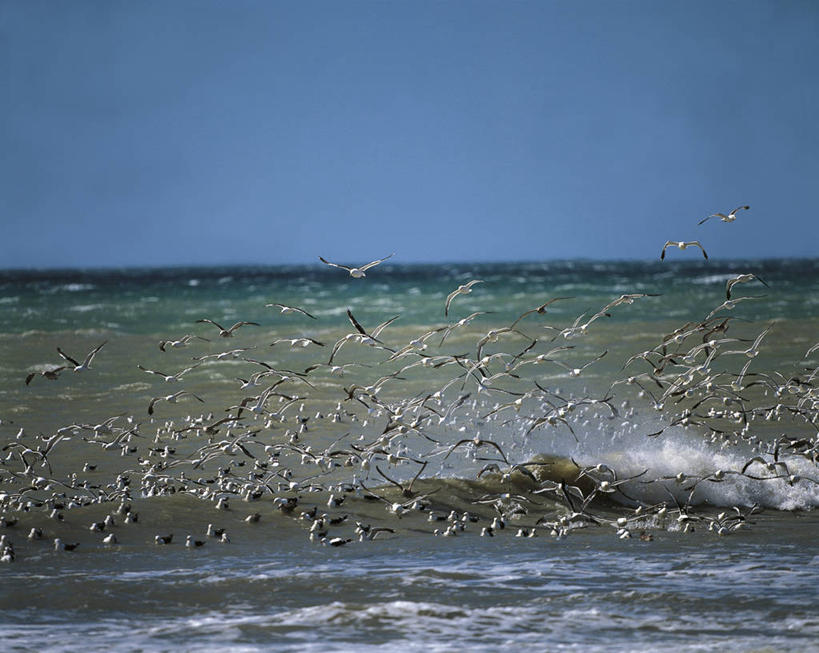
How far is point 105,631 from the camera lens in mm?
6613

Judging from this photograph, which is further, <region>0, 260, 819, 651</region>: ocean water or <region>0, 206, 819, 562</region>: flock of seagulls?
<region>0, 206, 819, 562</region>: flock of seagulls

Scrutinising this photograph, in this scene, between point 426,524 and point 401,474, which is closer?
→ point 426,524

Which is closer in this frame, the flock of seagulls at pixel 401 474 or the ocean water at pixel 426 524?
the ocean water at pixel 426 524

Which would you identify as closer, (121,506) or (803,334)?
(121,506)

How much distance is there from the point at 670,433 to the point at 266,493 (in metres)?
5.99

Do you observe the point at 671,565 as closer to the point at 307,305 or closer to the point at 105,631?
the point at 105,631

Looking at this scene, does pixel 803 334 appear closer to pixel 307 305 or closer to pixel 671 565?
pixel 671 565

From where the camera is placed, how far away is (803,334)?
29.5 metres

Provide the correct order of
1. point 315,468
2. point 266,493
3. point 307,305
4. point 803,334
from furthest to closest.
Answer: point 307,305 → point 803,334 → point 315,468 → point 266,493

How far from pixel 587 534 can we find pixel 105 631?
14.5ft

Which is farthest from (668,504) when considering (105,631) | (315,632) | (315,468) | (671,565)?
(105,631)

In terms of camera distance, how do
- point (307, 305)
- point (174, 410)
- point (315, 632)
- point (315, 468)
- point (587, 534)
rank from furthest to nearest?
point (307, 305) < point (174, 410) < point (315, 468) < point (587, 534) < point (315, 632)

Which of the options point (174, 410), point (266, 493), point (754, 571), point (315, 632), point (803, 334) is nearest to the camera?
point (315, 632)

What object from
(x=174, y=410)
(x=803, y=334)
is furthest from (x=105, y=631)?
(x=803, y=334)
